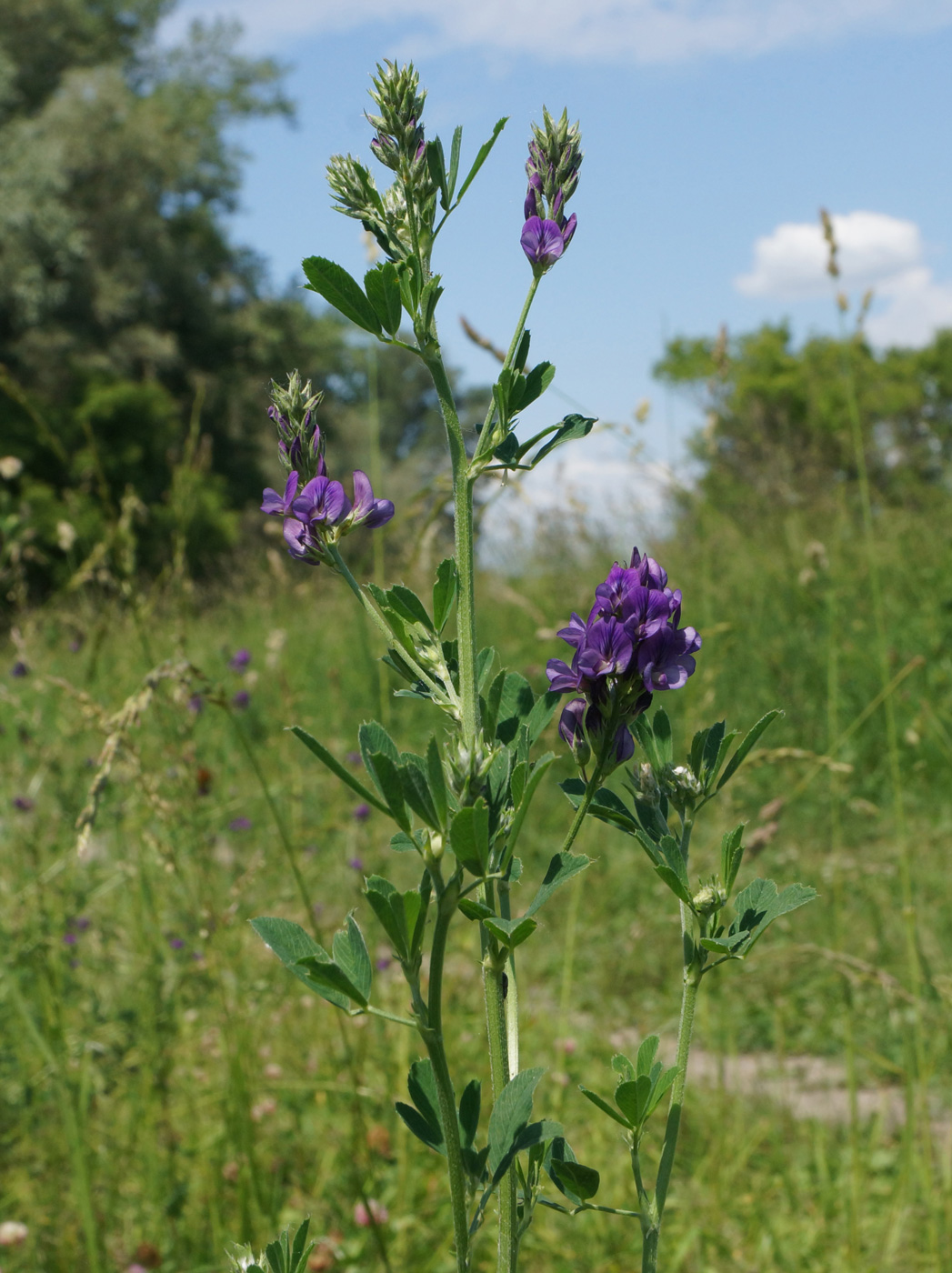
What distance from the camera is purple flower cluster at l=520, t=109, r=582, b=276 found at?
2.41 ft

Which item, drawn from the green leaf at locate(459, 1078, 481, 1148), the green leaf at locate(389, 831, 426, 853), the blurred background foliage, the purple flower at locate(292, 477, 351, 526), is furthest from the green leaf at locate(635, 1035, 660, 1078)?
the blurred background foliage

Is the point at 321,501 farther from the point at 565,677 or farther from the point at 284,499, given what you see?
the point at 565,677

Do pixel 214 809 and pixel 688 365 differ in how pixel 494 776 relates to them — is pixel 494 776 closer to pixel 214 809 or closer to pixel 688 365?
pixel 214 809

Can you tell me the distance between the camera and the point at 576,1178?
2.28 ft

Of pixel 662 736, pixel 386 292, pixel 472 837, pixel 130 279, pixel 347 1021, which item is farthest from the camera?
pixel 130 279

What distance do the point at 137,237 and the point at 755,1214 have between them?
1782cm

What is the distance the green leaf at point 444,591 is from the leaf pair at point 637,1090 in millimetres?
313

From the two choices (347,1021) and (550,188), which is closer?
(550,188)

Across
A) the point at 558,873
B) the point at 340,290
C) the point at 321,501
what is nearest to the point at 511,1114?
the point at 558,873

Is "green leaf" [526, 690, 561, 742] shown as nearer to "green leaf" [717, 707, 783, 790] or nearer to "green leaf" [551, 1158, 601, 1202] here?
"green leaf" [717, 707, 783, 790]

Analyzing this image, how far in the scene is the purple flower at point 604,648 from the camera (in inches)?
26.1

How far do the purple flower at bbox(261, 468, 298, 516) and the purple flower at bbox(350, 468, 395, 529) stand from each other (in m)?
0.05

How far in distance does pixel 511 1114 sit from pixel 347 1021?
183cm

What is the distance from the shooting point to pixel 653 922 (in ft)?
11.2
